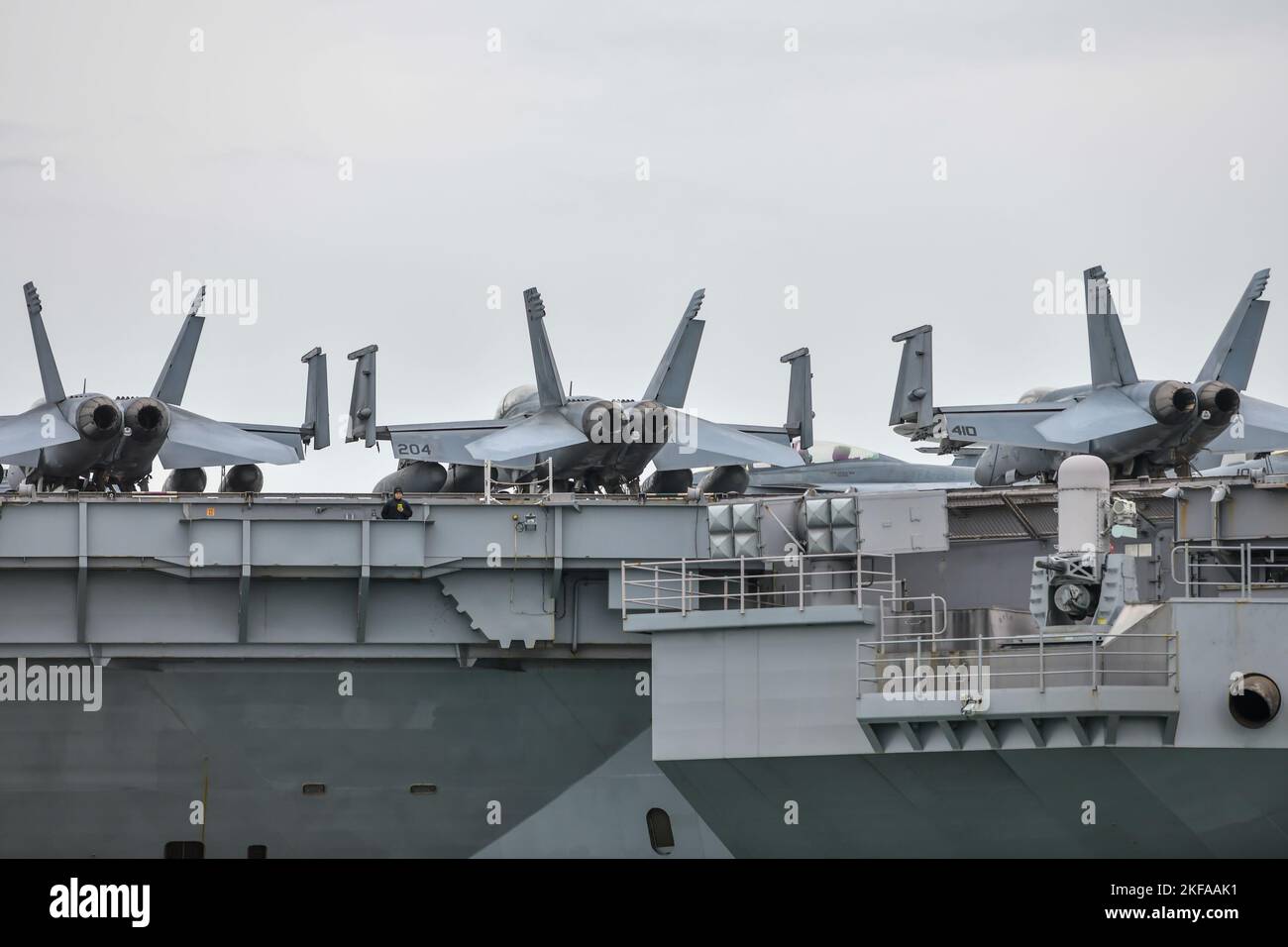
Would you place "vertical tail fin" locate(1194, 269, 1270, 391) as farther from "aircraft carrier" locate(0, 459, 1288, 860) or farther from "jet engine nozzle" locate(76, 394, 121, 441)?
"jet engine nozzle" locate(76, 394, 121, 441)

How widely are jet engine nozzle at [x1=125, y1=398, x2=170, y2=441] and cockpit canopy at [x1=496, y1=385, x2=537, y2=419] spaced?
29.3ft

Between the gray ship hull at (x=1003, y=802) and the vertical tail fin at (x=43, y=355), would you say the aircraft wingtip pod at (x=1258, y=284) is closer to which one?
the gray ship hull at (x=1003, y=802)

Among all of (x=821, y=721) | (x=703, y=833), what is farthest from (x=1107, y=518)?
(x=703, y=833)

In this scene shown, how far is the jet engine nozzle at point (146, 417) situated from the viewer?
4034cm

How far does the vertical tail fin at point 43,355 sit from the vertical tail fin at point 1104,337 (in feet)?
74.7

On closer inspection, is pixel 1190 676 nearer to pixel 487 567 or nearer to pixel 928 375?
pixel 487 567

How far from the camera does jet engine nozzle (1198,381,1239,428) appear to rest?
1558 inches

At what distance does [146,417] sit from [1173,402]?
21.8 meters

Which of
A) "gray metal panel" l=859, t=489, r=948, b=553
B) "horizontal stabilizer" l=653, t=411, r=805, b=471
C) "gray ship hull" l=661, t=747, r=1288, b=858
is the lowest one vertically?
"gray ship hull" l=661, t=747, r=1288, b=858

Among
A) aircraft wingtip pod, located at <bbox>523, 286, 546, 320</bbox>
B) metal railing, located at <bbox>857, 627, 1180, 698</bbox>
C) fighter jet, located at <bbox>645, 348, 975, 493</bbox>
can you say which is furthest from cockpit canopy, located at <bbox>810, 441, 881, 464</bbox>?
metal railing, located at <bbox>857, 627, 1180, 698</bbox>

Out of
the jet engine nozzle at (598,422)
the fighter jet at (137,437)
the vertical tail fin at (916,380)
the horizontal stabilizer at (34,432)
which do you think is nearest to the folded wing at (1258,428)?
the vertical tail fin at (916,380)

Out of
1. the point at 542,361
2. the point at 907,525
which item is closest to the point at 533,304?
the point at 542,361
